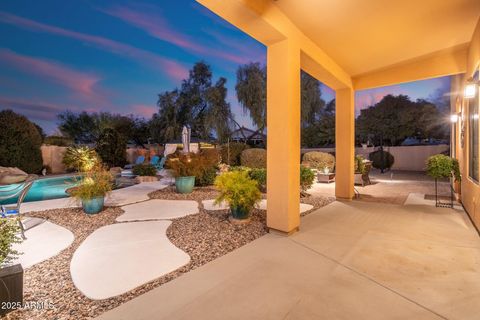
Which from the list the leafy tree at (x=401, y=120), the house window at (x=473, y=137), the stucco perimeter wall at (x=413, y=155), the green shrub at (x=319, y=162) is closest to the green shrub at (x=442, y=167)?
the house window at (x=473, y=137)

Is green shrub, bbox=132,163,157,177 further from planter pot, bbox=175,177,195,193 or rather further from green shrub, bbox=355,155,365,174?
green shrub, bbox=355,155,365,174

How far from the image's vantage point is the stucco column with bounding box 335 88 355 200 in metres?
5.89

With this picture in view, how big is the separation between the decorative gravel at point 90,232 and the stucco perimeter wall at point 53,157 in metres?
9.18

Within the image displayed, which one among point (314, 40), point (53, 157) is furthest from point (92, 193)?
point (53, 157)

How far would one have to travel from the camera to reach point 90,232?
11.9 ft

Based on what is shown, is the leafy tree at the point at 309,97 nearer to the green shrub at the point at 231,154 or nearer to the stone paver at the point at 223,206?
the green shrub at the point at 231,154

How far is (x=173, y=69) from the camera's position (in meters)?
34.2

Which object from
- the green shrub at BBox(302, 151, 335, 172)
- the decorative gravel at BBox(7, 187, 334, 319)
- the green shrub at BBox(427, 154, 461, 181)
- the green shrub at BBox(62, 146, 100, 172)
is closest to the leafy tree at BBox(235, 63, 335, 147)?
the green shrub at BBox(302, 151, 335, 172)

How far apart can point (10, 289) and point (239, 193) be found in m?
2.70

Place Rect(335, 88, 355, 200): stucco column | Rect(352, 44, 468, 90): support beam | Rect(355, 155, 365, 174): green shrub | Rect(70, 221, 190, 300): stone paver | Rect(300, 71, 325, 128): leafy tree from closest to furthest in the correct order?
Rect(70, 221, 190, 300): stone paver, Rect(352, 44, 468, 90): support beam, Rect(335, 88, 355, 200): stucco column, Rect(355, 155, 365, 174): green shrub, Rect(300, 71, 325, 128): leafy tree

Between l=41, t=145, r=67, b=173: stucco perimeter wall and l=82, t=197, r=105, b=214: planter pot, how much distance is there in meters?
9.56

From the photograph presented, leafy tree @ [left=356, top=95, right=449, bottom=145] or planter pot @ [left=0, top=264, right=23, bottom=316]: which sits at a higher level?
leafy tree @ [left=356, top=95, right=449, bottom=145]

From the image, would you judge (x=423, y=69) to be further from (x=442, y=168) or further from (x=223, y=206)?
(x=223, y=206)

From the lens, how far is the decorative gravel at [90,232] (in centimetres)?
189
